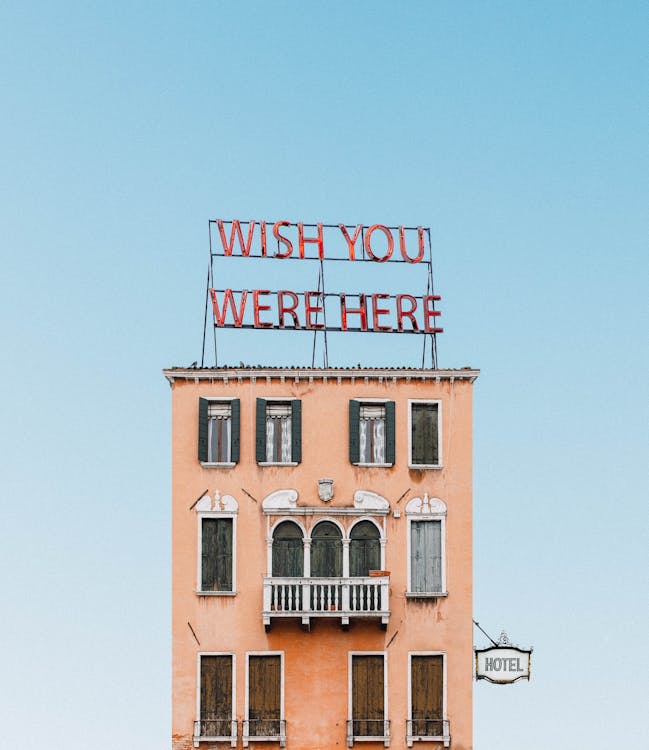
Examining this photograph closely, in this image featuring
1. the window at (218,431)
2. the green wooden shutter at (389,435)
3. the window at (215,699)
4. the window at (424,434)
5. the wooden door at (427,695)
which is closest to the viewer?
the window at (215,699)

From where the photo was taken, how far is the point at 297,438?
72938 millimetres

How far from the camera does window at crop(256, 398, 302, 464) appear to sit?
2869 inches

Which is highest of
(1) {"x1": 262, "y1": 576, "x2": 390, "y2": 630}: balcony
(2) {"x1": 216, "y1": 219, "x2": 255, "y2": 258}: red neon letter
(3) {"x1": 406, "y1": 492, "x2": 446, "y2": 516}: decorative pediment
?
(2) {"x1": 216, "y1": 219, "x2": 255, "y2": 258}: red neon letter

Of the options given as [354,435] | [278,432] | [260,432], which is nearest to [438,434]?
[354,435]

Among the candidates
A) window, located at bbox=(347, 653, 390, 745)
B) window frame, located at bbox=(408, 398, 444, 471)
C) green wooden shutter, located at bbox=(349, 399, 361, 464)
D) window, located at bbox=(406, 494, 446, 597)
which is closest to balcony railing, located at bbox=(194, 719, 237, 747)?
window, located at bbox=(347, 653, 390, 745)

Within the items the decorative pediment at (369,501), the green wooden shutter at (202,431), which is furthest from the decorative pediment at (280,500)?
the green wooden shutter at (202,431)

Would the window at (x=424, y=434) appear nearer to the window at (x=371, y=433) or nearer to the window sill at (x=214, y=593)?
the window at (x=371, y=433)

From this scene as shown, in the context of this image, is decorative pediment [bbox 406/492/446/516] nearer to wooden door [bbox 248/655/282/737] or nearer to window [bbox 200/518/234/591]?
window [bbox 200/518/234/591]

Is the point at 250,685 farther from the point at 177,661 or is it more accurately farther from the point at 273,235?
the point at 273,235

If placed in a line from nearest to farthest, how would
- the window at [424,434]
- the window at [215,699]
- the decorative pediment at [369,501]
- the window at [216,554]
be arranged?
1. the window at [215,699]
2. the window at [216,554]
3. the decorative pediment at [369,501]
4. the window at [424,434]

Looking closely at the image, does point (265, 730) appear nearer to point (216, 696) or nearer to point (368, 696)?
point (216, 696)

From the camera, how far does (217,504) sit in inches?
2852

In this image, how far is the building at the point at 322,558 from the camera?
7100 cm

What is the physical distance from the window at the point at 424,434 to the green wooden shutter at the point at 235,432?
274 inches
